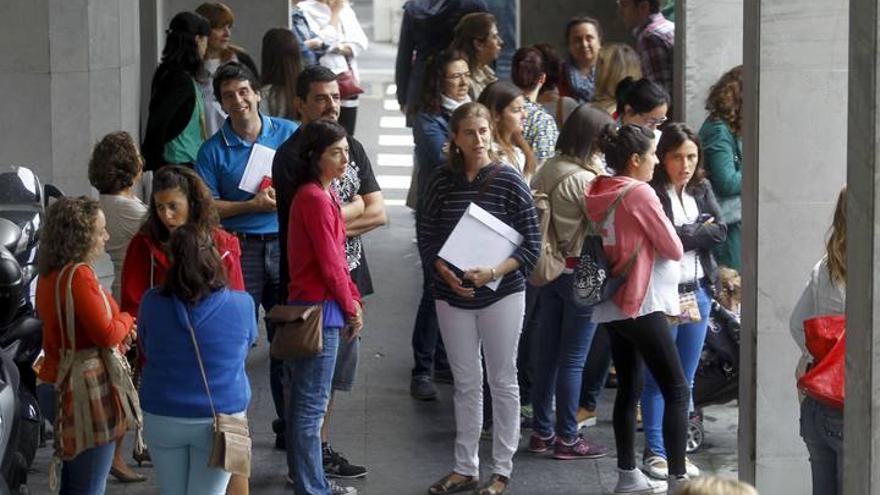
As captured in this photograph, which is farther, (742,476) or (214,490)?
(742,476)

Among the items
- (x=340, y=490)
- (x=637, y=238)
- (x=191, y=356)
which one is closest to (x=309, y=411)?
(x=340, y=490)

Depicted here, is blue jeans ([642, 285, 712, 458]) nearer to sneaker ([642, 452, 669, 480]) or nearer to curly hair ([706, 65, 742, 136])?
sneaker ([642, 452, 669, 480])

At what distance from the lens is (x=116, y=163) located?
9617mm

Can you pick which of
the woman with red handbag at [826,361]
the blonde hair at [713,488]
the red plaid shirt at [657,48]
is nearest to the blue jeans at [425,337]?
the red plaid shirt at [657,48]

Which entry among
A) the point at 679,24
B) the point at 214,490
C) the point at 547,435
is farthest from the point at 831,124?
the point at 679,24

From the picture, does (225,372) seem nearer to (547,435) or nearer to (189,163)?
(547,435)

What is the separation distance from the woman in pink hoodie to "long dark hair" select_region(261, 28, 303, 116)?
300cm

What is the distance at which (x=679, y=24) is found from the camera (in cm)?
1283

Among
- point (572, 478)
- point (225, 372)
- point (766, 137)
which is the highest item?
point (766, 137)

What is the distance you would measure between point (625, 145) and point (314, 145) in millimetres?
1474

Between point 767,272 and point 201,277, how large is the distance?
2.74 meters

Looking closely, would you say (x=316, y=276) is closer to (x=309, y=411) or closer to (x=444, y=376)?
(x=309, y=411)

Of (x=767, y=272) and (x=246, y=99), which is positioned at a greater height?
(x=246, y=99)

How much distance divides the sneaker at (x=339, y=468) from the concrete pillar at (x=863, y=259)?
3.63m
